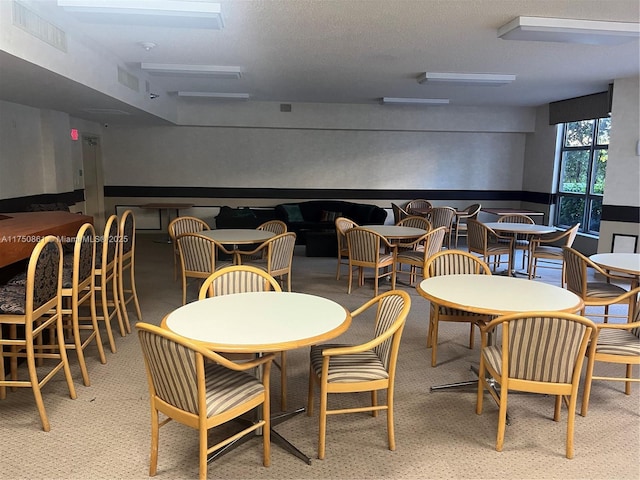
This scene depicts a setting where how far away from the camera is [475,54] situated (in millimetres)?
5129

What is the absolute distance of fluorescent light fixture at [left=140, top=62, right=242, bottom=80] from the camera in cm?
575

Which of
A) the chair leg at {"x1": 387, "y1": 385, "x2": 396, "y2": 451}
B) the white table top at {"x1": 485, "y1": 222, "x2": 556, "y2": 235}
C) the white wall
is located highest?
the white wall

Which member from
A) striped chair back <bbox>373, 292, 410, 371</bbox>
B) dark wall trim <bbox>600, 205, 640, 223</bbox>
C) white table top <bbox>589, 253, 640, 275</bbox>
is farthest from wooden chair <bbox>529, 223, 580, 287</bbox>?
striped chair back <bbox>373, 292, 410, 371</bbox>

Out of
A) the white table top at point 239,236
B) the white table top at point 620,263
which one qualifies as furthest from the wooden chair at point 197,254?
the white table top at point 620,263

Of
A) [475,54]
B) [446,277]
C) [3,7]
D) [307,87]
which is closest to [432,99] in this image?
[307,87]

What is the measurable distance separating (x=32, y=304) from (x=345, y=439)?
1.86 m

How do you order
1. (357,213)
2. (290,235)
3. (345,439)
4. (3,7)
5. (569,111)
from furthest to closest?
1. (357,213)
2. (569,111)
3. (290,235)
4. (3,7)
5. (345,439)

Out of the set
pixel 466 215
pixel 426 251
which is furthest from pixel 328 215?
pixel 426 251

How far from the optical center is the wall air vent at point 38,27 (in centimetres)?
341

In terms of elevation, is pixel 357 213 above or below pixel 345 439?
above

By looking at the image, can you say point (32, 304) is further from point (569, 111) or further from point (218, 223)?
point (569, 111)

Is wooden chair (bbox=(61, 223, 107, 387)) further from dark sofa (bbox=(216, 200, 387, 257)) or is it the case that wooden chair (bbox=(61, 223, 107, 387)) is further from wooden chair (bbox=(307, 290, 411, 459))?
dark sofa (bbox=(216, 200, 387, 257))

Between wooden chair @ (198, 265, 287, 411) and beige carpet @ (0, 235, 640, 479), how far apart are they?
24 centimetres

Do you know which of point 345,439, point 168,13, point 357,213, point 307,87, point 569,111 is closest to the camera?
point 345,439
